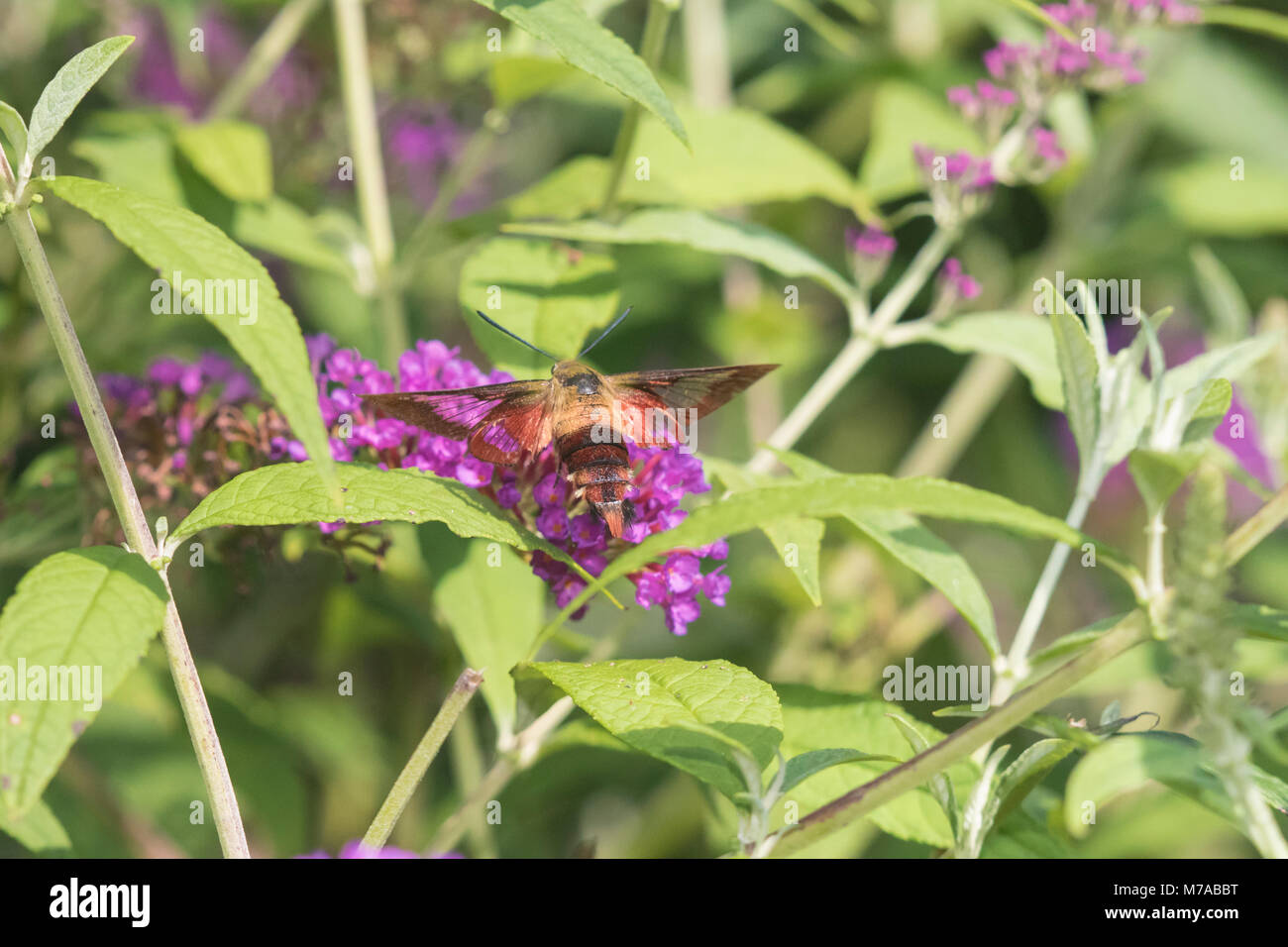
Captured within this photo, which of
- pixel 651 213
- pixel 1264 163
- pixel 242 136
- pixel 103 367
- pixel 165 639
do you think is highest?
pixel 1264 163

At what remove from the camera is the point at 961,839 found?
133cm

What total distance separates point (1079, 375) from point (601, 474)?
1.96ft

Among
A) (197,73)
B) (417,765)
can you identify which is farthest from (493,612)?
(197,73)

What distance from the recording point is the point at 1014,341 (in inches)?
74.6

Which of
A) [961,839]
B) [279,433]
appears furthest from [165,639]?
[961,839]

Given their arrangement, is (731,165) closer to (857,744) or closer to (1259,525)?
(857,744)

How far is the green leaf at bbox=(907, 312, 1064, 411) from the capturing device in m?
1.85

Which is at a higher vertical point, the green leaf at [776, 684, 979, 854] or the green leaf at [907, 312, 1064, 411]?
the green leaf at [907, 312, 1064, 411]

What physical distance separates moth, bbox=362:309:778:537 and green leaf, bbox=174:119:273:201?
0.65 meters

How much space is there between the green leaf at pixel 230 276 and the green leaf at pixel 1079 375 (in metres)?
0.84

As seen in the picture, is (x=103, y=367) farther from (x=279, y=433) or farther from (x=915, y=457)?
(x=915, y=457)

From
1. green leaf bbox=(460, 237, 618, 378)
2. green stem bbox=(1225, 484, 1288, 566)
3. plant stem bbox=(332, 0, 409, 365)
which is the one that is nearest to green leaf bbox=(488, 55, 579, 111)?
plant stem bbox=(332, 0, 409, 365)

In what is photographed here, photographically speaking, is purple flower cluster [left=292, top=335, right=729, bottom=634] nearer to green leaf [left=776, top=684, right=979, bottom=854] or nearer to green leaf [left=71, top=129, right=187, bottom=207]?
green leaf [left=776, top=684, right=979, bottom=854]

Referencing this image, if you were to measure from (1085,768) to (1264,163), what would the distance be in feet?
9.32
